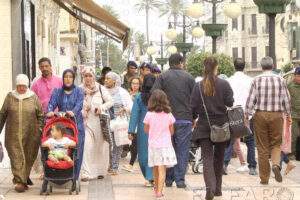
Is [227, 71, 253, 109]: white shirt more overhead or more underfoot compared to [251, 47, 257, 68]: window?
more underfoot

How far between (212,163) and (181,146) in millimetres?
1507

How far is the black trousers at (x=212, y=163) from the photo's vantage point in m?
10.8

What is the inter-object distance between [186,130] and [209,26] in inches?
514

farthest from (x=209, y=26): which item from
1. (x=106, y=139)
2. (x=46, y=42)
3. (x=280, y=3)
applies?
(x=106, y=139)

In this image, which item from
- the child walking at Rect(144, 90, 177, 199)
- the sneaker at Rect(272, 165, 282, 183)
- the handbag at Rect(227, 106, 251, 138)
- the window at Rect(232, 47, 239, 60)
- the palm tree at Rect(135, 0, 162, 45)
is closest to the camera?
the handbag at Rect(227, 106, 251, 138)

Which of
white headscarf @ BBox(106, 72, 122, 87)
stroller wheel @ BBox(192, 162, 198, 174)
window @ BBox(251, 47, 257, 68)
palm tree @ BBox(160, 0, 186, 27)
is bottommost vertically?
stroller wheel @ BBox(192, 162, 198, 174)

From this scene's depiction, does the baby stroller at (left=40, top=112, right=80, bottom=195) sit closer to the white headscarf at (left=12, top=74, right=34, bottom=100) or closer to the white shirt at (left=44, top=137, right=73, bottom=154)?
the white shirt at (left=44, top=137, right=73, bottom=154)

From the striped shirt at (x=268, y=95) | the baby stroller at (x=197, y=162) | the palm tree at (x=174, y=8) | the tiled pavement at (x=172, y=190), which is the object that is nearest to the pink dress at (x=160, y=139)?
the tiled pavement at (x=172, y=190)

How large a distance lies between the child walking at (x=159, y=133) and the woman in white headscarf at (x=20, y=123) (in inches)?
82.1

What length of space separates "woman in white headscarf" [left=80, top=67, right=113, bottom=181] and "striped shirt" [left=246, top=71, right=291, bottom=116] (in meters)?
2.48

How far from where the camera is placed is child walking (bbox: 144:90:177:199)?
37.1 ft

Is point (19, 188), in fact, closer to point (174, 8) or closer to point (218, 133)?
point (218, 133)

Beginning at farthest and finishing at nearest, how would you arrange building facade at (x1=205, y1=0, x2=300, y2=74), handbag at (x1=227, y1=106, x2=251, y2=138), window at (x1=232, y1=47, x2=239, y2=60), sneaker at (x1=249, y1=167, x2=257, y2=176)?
window at (x1=232, y1=47, x2=239, y2=60), building facade at (x1=205, y1=0, x2=300, y2=74), sneaker at (x1=249, y1=167, x2=257, y2=176), handbag at (x1=227, y1=106, x2=251, y2=138)

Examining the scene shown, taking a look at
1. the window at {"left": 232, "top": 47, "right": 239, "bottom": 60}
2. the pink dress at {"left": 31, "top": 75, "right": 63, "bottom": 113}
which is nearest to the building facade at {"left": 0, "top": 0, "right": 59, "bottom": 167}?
the pink dress at {"left": 31, "top": 75, "right": 63, "bottom": 113}
